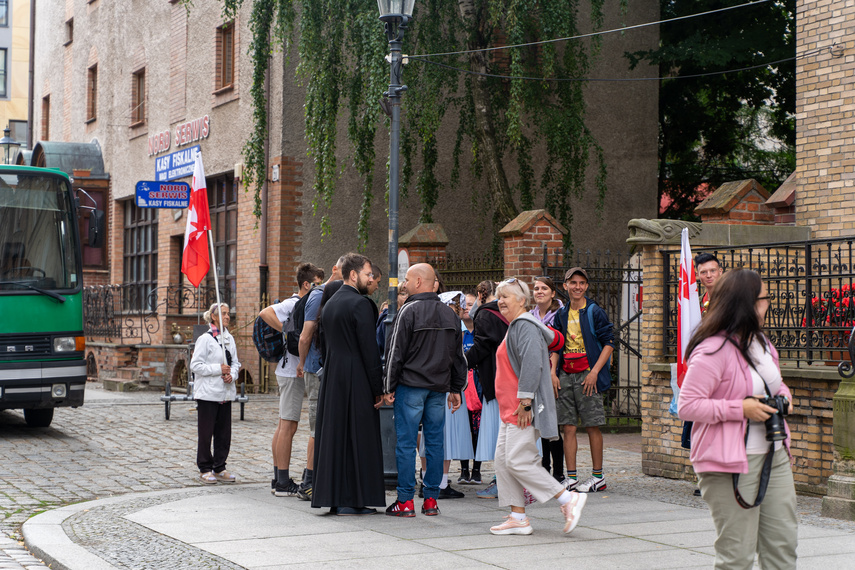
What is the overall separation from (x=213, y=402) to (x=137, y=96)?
17403 millimetres

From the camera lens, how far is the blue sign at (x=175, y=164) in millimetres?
21016

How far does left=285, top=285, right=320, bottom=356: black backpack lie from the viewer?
8.45 metres

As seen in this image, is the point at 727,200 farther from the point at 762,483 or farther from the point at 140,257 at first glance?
the point at 140,257

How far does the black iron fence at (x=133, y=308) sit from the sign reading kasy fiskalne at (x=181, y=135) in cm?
317

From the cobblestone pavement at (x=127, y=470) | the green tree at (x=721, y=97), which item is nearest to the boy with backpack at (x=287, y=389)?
the cobblestone pavement at (x=127, y=470)

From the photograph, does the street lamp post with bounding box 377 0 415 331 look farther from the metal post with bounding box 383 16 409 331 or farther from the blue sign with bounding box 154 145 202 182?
the blue sign with bounding box 154 145 202 182

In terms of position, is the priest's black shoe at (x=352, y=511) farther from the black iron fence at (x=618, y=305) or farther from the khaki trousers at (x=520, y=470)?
the black iron fence at (x=618, y=305)

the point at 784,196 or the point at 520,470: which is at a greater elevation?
the point at 784,196

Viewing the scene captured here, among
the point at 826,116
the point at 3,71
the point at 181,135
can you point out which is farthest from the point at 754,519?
the point at 3,71

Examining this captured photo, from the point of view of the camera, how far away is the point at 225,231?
20.8 meters

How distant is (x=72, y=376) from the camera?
12625 mm

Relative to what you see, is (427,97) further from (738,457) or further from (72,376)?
(738,457)

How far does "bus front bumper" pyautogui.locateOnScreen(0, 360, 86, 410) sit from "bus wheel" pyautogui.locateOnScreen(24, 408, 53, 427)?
1.08 metres

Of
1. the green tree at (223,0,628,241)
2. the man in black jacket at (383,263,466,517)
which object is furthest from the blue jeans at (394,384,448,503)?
the green tree at (223,0,628,241)
